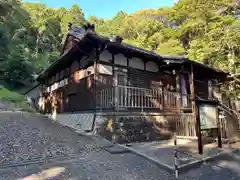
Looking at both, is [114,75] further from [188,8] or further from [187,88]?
[188,8]

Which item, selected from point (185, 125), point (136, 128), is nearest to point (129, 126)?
point (136, 128)

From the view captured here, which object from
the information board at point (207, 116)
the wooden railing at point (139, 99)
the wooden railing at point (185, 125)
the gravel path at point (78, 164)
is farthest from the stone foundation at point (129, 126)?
the information board at point (207, 116)

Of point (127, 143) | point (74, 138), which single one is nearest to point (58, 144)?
point (74, 138)

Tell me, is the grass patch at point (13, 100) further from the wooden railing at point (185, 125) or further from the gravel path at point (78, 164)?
the wooden railing at point (185, 125)

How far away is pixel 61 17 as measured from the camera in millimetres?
36594

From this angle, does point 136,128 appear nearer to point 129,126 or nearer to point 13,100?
point 129,126

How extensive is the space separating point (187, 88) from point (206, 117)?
5263 millimetres

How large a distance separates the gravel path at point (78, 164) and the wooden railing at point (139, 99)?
1.98m

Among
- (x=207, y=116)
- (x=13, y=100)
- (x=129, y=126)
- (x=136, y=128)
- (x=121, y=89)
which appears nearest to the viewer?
(x=207, y=116)

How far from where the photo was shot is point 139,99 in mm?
8797

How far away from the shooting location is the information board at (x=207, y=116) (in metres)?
6.24

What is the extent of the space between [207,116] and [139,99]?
324 cm

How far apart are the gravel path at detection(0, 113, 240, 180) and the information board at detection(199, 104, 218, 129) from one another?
1251 mm

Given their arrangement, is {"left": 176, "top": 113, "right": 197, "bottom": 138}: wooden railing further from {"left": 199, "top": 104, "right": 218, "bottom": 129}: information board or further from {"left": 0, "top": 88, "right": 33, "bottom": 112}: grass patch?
{"left": 0, "top": 88, "right": 33, "bottom": 112}: grass patch
